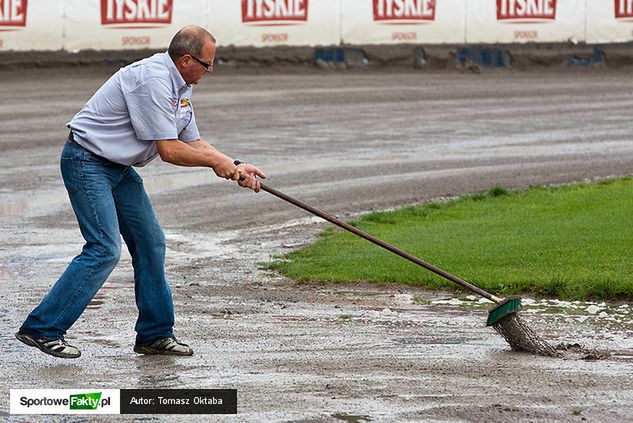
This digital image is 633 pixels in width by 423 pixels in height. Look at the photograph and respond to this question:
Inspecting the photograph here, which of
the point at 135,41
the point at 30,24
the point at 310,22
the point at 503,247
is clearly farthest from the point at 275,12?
the point at 503,247

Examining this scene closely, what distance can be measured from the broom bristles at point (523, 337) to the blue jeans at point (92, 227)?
207 centimetres

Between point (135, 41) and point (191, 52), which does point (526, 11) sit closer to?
point (135, 41)

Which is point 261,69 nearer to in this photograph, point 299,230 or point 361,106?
point 361,106

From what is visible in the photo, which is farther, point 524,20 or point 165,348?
point 524,20

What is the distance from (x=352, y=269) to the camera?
1094 cm

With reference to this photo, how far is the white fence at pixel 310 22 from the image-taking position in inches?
991

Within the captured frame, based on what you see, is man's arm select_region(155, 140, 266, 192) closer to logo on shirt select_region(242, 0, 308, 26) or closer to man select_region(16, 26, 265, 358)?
man select_region(16, 26, 265, 358)

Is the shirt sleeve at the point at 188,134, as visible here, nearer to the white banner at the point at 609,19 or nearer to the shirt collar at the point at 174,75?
the shirt collar at the point at 174,75

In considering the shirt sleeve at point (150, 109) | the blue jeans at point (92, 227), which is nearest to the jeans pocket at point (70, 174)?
the blue jeans at point (92, 227)

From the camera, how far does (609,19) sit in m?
27.6

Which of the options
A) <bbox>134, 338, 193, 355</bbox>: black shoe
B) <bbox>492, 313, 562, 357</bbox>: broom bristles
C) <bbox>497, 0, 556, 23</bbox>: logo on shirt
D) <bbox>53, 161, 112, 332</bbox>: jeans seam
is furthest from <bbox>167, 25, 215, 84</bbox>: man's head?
<bbox>497, 0, 556, 23</bbox>: logo on shirt

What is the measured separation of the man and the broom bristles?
170 centimetres

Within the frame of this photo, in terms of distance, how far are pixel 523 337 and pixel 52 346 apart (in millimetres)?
2750

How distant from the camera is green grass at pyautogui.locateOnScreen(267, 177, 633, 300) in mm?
10141
